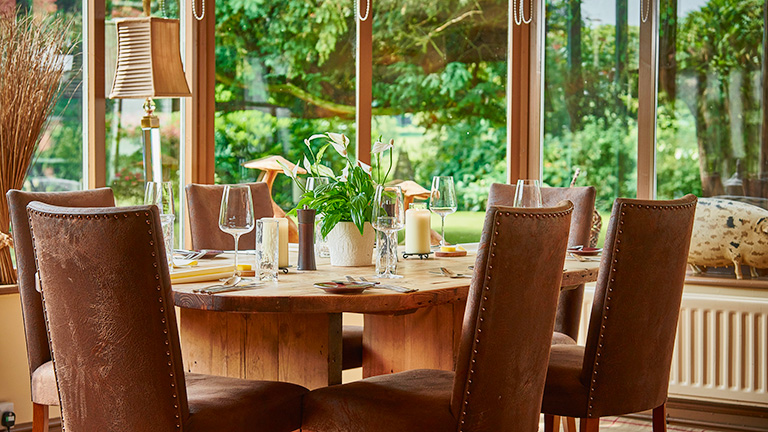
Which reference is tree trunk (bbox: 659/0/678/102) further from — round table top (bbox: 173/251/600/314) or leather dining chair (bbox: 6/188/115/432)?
leather dining chair (bbox: 6/188/115/432)

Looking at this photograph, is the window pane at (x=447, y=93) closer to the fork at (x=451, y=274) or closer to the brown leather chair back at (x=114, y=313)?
the fork at (x=451, y=274)

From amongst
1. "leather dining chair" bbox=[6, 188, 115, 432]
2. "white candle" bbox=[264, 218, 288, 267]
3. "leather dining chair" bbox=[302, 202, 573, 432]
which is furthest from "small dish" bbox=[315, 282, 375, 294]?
"leather dining chair" bbox=[6, 188, 115, 432]

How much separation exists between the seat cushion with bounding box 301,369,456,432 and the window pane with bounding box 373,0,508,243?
2298mm

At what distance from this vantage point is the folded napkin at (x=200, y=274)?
6.79 ft

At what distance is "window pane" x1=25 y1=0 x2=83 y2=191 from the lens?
3.29 metres

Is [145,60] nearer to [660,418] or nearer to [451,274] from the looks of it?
[451,274]

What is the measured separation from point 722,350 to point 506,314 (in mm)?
2197

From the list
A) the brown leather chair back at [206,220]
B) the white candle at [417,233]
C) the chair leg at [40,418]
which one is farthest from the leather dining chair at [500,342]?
the brown leather chair back at [206,220]

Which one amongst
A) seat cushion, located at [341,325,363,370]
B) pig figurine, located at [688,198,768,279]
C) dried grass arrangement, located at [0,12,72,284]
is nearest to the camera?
seat cushion, located at [341,325,363,370]

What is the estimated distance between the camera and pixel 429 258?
2725 millimetres

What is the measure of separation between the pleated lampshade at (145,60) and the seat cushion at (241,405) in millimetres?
1521

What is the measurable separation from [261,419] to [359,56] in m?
2.48

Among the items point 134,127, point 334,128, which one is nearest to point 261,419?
point 134,127

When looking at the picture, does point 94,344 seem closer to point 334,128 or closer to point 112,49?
point 112,49
